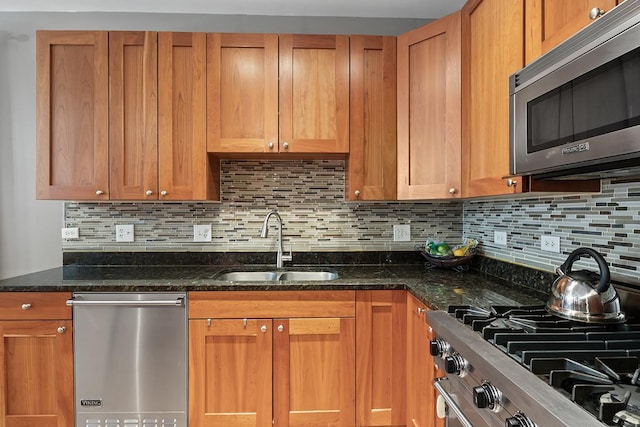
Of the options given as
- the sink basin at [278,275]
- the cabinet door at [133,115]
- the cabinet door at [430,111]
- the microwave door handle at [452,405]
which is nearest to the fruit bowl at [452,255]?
the cabinet door at [430,111]

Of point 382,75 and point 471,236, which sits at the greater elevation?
point 382,75

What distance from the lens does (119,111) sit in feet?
7.06

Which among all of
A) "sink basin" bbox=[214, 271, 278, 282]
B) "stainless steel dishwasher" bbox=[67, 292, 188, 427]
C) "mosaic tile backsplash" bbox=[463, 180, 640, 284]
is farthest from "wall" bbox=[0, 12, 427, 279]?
"mosaic tile backsplash" bbox=[463, 180, 640, 284]

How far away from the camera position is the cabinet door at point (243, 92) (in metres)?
2.17

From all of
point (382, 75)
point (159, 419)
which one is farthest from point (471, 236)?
point (159, 419)

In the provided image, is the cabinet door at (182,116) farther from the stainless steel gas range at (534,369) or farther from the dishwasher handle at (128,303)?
the stainless steel gas range at (534,369)

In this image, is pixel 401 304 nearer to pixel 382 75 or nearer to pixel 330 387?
pixel 330 387

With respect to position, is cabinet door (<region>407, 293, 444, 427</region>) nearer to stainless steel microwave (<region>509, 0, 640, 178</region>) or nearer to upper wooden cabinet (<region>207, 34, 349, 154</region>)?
stainless steel microwave (<region>509, 0, 640, 178</region>)

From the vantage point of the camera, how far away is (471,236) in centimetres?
246

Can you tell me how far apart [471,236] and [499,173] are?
100 centimetres

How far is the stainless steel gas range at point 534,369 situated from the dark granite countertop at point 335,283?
29 cm

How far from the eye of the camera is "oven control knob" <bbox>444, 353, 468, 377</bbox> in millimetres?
1061

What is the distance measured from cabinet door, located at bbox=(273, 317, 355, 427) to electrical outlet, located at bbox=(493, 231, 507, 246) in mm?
930

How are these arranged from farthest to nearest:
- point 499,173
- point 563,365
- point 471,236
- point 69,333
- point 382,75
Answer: point 471,236 → point 382,75 → point 69,333 → point 499,173 → point 563,365
